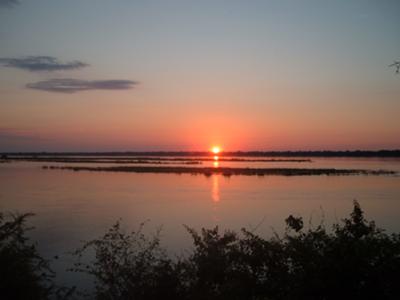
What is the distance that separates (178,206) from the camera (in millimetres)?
28625

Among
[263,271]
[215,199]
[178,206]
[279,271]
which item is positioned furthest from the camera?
[215,199]

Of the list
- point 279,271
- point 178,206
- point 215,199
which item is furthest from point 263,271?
point 215,199

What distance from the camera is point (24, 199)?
30.7 meters

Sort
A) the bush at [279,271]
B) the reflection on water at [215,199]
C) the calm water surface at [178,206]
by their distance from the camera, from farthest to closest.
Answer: the reflection on water at [215,199], the calm water surface at [178,206], the bush at [279,271]

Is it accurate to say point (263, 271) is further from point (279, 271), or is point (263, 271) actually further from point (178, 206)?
point (178, 206)

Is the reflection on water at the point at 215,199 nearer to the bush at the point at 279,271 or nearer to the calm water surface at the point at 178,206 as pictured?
the calm water surface at the point at 178,206

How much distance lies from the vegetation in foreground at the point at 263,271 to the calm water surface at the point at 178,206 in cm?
449

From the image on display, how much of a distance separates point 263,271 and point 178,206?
2034cm

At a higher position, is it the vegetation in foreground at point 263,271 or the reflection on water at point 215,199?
the vegetation in foreground at point 263,271

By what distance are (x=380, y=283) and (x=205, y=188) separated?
1315 inches

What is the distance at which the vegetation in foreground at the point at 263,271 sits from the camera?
7.56m

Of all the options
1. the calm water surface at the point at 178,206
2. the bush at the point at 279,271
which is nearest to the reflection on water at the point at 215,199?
the calm water surface at the point at 178,206

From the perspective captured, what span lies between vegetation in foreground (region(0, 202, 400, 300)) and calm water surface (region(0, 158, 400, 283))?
177 inches

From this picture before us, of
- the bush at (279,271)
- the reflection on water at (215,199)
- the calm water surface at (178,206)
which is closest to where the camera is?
the bush at (279,271)
